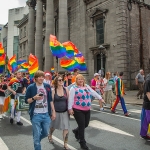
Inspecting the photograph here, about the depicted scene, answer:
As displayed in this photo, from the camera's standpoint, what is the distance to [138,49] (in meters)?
21.9

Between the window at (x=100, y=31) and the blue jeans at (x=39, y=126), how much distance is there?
20.1m

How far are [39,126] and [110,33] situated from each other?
1919cm

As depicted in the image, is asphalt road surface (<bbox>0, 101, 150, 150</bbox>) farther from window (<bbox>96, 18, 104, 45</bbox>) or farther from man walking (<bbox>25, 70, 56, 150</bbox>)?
window (<bbox>96, 18, 104, 45</bbox>)

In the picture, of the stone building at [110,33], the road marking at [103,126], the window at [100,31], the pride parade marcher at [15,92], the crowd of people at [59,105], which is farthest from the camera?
the window at [100,31]

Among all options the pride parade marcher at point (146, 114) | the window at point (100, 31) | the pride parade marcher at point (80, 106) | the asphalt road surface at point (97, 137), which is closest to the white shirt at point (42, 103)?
the pride parade marcher at point (80, 106)

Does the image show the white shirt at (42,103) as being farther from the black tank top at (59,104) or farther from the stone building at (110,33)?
the stone building at (110,33)

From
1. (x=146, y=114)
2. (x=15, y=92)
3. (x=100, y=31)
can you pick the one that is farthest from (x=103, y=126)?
(x=100, y=31)

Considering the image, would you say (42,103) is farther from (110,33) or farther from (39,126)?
(110,33)

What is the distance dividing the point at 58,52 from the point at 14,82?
→ 362 cm

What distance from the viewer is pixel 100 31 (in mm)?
23625

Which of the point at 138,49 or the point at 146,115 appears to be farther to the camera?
the point at 138,49

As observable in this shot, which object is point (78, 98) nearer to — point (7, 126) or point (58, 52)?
point (7, 126)

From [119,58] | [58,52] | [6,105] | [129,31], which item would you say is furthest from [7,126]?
[129,31]

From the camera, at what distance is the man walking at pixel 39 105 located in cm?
401
